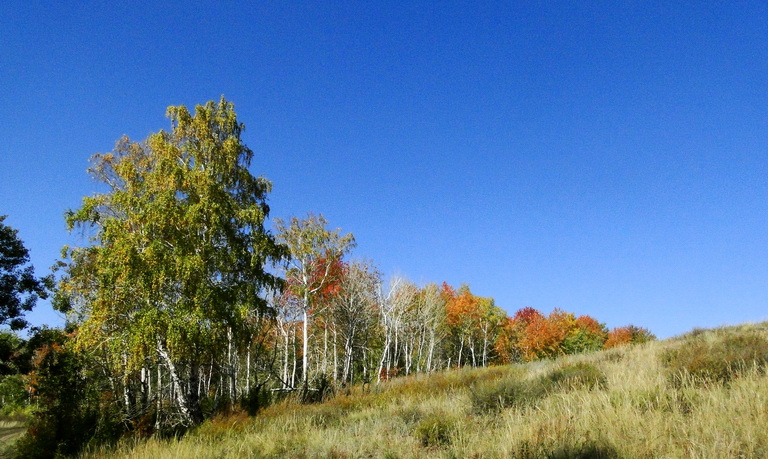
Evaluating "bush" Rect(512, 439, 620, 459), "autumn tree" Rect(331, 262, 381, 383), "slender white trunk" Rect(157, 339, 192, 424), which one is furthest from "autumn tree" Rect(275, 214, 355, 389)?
"bush" Rect(512, 439, 620, 459)

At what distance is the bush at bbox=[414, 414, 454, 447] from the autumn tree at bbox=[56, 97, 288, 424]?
32.5 ft

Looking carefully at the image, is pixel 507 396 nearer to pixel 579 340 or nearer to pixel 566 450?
pixel 566 450

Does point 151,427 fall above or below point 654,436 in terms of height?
below

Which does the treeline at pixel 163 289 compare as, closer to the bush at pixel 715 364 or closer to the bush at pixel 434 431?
the bush at pixel 434 431

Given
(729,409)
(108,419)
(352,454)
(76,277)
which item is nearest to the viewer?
(729,409)

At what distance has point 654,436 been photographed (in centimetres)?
491

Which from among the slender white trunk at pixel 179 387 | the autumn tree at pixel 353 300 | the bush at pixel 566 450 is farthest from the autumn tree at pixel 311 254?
the bush at pixel 566 450

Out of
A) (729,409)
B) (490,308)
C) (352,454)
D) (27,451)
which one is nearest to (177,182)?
(27,451)

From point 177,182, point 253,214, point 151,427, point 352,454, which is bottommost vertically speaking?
point 151,427

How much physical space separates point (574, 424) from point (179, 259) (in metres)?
13.4

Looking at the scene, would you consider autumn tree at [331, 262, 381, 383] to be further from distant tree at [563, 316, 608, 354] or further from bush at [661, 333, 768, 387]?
distant tree at [563, 316, 608, 354]

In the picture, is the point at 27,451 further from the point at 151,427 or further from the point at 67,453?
the point at 151,427

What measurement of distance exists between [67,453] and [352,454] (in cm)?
1043

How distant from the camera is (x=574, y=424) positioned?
231 inches
